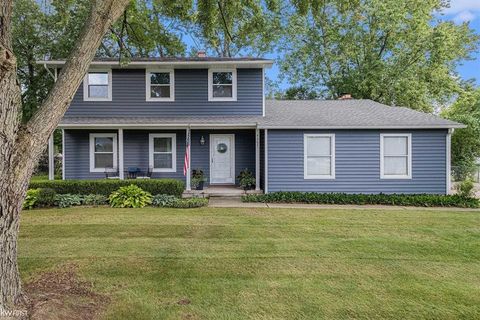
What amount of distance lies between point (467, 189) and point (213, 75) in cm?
997

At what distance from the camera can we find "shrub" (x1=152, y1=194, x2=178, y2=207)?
960cm

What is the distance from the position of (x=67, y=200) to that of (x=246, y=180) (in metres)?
6.04

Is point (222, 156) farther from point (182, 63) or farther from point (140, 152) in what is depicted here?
point (182, 63)

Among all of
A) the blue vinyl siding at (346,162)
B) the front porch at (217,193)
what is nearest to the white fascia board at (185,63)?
the blue vinyl siding at (346,162)

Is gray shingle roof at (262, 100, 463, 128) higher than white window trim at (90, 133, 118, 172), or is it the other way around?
gray shingle roof at (262, 100, 463, 128)

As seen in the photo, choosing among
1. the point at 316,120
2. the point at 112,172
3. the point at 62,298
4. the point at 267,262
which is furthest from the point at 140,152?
the point at 62,298

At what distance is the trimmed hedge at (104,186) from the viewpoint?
10.1 m

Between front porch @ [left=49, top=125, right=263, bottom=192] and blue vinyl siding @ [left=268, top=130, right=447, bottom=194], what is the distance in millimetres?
1202

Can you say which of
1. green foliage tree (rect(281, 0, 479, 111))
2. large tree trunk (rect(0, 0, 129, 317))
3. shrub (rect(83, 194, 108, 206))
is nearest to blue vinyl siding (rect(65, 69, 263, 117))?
shrub (rect(83, 194, 108, 206))

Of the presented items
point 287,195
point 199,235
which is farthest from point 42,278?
point 287,195

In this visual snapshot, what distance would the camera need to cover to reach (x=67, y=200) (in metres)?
9.62

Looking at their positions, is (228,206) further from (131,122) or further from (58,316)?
(58,316)

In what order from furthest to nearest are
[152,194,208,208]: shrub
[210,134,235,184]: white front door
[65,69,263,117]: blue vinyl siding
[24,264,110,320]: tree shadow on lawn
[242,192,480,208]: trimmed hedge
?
[210,134,235,184]: white front door, [65,69,263,117]: blue vinyl siding, [242,192,480,208]: trimmed hedge, [152,194,208,208]: shrub, [24,264,110,320]: tree shadow on lawn

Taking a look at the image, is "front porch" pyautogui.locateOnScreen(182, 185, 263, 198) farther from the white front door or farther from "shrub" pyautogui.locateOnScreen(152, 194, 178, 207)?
the white front door
